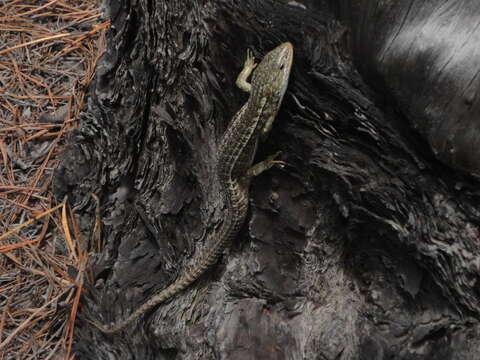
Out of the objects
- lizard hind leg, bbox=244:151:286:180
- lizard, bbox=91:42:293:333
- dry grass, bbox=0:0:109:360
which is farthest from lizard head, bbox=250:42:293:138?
dry grass, bbox=0:0:109:360

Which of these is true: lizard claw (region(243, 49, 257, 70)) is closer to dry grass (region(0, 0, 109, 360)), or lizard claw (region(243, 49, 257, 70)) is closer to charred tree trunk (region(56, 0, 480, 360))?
charred tree trunk (region(56, 0, 480, 360))

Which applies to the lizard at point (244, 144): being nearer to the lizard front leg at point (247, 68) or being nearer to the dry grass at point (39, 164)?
the lizard front leg at point (247, 68)

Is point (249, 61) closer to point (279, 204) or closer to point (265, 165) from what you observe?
point (265, 165)

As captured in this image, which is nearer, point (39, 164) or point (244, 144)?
point (244, 144)

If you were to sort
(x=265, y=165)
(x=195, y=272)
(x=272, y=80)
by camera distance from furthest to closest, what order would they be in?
(x=195, y=272) → (x=265, y=165) → (x=272, y=80)

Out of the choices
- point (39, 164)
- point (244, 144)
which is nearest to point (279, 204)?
point (244, 144)
